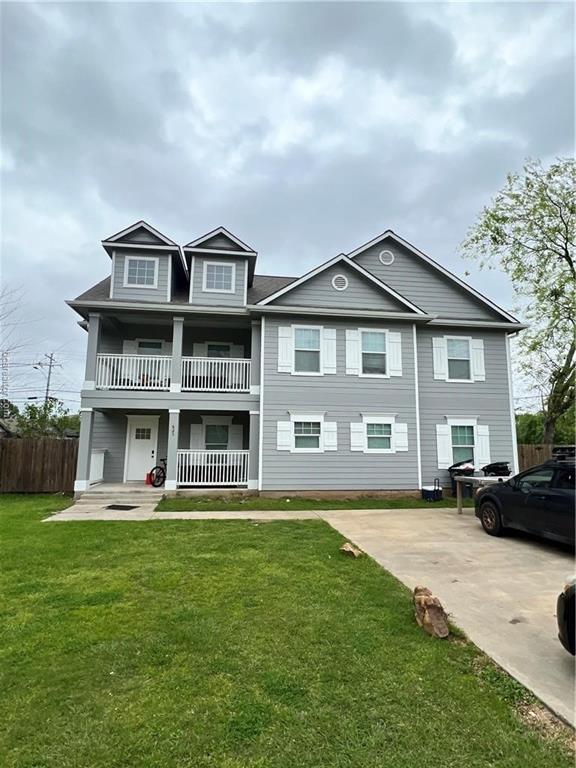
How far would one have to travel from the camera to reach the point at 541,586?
16.7 feet

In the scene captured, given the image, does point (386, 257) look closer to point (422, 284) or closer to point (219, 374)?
point (422, 284)

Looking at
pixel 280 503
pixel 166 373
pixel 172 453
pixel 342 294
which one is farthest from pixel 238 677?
pixel 342 294

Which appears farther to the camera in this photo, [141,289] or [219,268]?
[219,268]

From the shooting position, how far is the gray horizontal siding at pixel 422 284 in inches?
568

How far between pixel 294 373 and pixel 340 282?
11.2 feet

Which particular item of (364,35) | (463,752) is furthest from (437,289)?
(463,752)

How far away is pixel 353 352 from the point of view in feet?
43.4

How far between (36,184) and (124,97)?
5.01 meters

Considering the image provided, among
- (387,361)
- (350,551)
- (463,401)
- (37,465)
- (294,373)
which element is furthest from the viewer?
(463,401)

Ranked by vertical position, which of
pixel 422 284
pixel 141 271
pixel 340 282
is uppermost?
pixel 422 284

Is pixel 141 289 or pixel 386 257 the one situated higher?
pixel 386 257

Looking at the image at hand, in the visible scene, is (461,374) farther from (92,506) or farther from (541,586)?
(92,506)

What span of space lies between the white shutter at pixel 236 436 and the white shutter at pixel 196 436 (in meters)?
0.98

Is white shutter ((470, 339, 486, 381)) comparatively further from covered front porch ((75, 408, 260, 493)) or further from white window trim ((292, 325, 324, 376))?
covered front porch ((75, 408, 260, 493))
